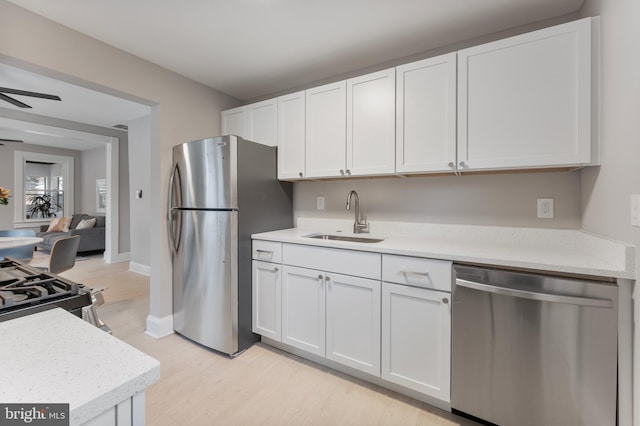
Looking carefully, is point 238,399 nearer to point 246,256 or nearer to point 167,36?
point 246,256

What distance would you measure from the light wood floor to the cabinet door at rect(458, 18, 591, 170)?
5.23 ft

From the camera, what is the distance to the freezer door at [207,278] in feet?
7.35

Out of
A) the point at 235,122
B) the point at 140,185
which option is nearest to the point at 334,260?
the point at 235,122

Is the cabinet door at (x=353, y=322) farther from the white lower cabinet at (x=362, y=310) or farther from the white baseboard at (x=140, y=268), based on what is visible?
the white baseboard at (x=140, y=268)

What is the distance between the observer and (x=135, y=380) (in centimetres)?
54

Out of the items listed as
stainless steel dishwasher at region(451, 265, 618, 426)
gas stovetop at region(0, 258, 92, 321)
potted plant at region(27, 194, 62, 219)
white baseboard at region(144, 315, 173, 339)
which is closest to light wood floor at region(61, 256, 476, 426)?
white baseboard at region(144, 315, 173, 339)

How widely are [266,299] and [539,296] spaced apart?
1802 millimetres

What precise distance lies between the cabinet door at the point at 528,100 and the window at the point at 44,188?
8.96 metres

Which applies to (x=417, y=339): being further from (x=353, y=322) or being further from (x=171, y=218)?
(x=171, y=218)

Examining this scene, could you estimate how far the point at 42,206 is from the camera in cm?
704

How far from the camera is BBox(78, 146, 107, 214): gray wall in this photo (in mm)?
6898

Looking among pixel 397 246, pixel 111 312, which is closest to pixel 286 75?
pixel 397 246

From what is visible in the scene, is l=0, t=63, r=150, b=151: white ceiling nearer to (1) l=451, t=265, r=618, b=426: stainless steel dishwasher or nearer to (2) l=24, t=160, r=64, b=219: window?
(2) l=24, t=160, r=64, b=219: window

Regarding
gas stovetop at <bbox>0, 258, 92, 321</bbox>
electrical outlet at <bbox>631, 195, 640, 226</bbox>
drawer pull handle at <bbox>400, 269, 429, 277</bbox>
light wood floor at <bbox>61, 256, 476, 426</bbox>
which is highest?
electrical outlet at <bbox>631, 195, 640, 226</bbox>
